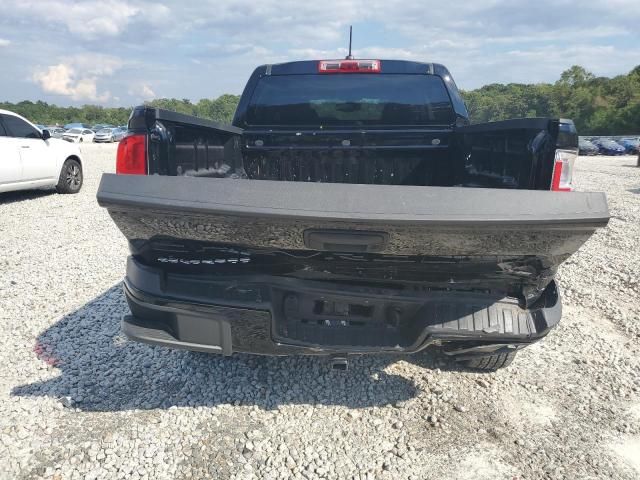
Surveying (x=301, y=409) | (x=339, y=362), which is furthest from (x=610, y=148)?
(x=339, y=362)

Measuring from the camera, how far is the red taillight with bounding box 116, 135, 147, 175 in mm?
2230

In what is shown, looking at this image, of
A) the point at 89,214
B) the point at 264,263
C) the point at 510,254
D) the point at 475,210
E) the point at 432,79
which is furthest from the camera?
the point at 89,214

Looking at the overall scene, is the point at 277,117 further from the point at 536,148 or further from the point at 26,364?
the point at 26,364

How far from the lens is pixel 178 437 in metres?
2.44

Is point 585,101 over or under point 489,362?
over

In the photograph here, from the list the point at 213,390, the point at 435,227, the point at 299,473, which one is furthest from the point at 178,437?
the point at 435,227

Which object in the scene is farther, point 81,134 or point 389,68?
point 81,134

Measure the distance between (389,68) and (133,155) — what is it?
239 cm

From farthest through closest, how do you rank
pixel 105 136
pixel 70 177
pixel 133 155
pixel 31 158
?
pixel 105 136 < pixel 70 177 < pixel 31 158 < pixel 133 155

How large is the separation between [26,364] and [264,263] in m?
2.10

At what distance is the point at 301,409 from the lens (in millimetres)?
2699

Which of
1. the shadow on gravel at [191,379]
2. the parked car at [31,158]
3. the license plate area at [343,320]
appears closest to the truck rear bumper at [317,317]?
the license plate area at [343,320]

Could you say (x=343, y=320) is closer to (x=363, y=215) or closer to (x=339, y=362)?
(x=339, y=362)

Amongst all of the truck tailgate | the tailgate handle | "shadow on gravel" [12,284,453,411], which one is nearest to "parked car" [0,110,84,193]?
"shadow on gravel" [12,284,453,411]
